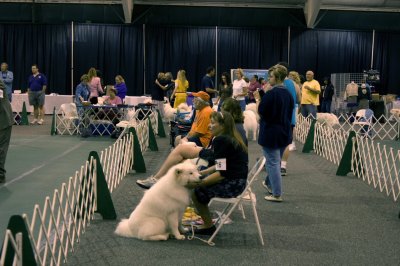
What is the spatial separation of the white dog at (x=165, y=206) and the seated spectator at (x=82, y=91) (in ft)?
24.5

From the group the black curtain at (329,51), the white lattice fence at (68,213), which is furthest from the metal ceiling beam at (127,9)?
the white lattice fence at (68,213)

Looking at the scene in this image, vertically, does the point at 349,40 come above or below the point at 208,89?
above

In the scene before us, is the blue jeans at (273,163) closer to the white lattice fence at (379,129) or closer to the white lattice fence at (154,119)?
the white lattice fence at (379,129)

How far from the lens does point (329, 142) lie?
30.0ft

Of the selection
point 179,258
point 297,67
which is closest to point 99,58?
point 297,67

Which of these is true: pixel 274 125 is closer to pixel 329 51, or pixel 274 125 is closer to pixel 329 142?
pixel 329 142

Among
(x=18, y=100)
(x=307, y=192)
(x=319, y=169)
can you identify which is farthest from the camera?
(x=18, y=100)

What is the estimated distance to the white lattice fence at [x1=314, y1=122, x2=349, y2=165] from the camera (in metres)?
8.73

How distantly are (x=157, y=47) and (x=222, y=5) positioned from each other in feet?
8.57

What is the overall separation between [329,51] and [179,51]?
5.19 metres

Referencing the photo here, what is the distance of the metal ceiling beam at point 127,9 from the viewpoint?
17.7m

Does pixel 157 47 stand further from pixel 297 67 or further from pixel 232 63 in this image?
pixel 297 67

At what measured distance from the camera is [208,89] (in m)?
11.6

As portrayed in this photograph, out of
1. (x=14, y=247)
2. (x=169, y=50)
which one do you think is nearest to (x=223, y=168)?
(x=14, y=247)
